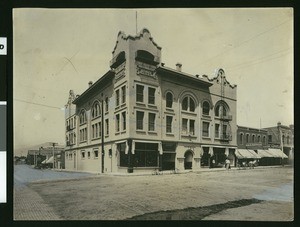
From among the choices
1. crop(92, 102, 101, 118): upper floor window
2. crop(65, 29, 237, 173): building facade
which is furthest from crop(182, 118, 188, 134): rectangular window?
crop(92, 102, 101, 118): upper floor window

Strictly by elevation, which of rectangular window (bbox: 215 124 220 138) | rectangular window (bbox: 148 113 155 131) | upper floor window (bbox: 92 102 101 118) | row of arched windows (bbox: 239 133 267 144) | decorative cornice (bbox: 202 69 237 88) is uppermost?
decorative cornice (bbox: 202 69 237 88)

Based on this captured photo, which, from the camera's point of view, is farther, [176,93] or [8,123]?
[176,93]

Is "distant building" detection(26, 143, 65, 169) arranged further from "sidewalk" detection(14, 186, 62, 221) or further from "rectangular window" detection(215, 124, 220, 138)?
"rectangular window" detection(215, 124, 220, 138)

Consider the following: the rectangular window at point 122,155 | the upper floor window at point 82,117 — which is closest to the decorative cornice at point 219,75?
the rectangular window at point 122,155

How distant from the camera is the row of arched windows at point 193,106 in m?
7.26

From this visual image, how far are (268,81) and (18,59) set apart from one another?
5080 millimetres

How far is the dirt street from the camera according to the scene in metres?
6.52

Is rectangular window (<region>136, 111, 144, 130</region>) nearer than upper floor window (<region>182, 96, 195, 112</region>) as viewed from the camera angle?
Yes

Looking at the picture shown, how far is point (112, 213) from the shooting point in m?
6.47

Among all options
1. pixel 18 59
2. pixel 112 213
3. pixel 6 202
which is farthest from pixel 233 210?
pixel 18 59

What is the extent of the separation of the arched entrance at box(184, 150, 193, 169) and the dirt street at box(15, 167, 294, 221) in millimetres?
240

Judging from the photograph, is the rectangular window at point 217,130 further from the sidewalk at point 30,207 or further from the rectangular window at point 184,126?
the sidewalk at point 30,207

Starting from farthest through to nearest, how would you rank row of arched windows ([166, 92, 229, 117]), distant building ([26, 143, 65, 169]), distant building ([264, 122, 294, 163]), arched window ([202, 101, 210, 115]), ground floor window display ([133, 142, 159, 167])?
arched window ([202, 101, 210, 115])
row of arched windows ([166, 92, 229, 117])
ground floor window display ([133, 142, 159, 167])
distant building ([264, 122, 294, 163])
distant building ([26, 143, 65, 169])

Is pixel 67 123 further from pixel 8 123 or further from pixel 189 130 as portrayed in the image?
pixel 189 130
